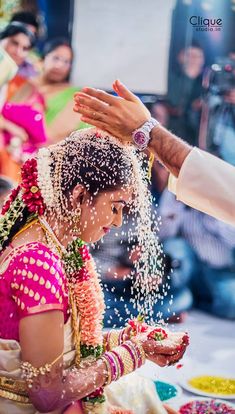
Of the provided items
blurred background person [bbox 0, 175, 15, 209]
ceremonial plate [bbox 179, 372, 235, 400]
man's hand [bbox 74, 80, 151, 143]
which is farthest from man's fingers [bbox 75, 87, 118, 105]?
blurred background person [bbox 0, 175, 15, 209]

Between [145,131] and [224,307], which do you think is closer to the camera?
[145,131]

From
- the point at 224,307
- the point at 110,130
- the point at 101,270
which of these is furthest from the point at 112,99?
the point at 224,307

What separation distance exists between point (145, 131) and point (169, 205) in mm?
3117

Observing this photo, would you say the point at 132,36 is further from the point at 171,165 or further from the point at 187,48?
the point at 171,165

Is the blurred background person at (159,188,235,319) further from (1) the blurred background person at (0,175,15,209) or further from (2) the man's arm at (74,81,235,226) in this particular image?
(2) the man's arm at (74,81,235,226)

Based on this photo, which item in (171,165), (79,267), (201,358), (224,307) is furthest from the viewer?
(224,307)

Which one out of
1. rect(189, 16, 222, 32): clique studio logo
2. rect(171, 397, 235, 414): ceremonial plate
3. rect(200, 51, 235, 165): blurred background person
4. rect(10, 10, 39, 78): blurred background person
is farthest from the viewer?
rect(10, 10, 39, 78): blurred background person

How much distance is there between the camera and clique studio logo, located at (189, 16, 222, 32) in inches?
168

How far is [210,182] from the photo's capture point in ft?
6.60

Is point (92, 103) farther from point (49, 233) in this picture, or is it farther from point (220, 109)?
point (220, 109)

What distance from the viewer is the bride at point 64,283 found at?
216 centimetres

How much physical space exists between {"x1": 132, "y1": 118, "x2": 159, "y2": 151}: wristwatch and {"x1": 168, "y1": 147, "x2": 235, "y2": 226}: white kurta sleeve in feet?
0.46

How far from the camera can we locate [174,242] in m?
5.18

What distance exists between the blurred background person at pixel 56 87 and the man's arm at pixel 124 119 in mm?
3084
